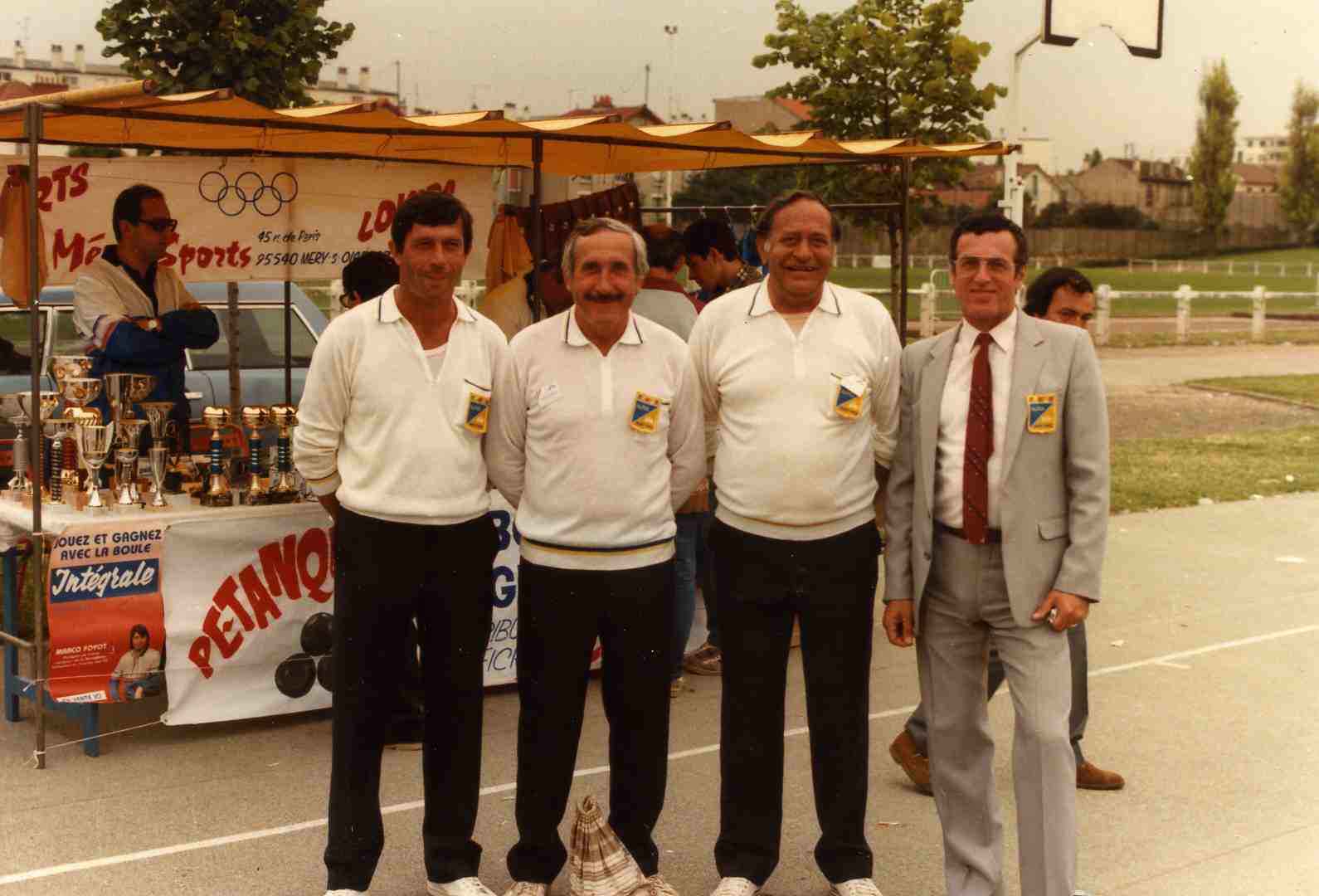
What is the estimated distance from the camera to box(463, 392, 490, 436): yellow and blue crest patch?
14.5 ft

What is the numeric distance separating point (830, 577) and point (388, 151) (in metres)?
4.83

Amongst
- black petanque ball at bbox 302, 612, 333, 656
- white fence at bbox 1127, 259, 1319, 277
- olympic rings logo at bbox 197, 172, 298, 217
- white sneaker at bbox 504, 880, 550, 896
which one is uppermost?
white fence at bbox 1127, 259, 1319, 277

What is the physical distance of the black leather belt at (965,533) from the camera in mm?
4195

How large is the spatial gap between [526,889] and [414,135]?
406cm

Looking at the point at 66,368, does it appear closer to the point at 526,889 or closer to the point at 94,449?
the point at 94,449

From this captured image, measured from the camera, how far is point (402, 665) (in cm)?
462

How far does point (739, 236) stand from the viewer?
11156 mm

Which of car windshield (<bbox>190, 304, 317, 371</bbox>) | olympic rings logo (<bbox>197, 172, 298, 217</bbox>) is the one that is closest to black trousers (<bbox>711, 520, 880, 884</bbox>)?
olympic rings logo (<bbox>197, 172, 298, 217</bbox>)

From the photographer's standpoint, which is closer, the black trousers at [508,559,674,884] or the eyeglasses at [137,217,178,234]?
the black trousers at [508,559,674,884]

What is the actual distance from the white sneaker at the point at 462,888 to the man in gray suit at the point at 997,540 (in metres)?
1.30

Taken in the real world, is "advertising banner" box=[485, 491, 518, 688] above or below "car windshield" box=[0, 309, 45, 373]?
below

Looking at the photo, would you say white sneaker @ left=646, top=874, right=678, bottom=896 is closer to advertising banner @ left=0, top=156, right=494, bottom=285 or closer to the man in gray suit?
the man in gray suit

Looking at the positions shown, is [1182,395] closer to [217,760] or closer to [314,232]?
[314,232]

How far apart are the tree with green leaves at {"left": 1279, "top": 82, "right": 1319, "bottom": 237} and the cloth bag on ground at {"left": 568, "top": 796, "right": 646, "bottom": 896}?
2972 inches
